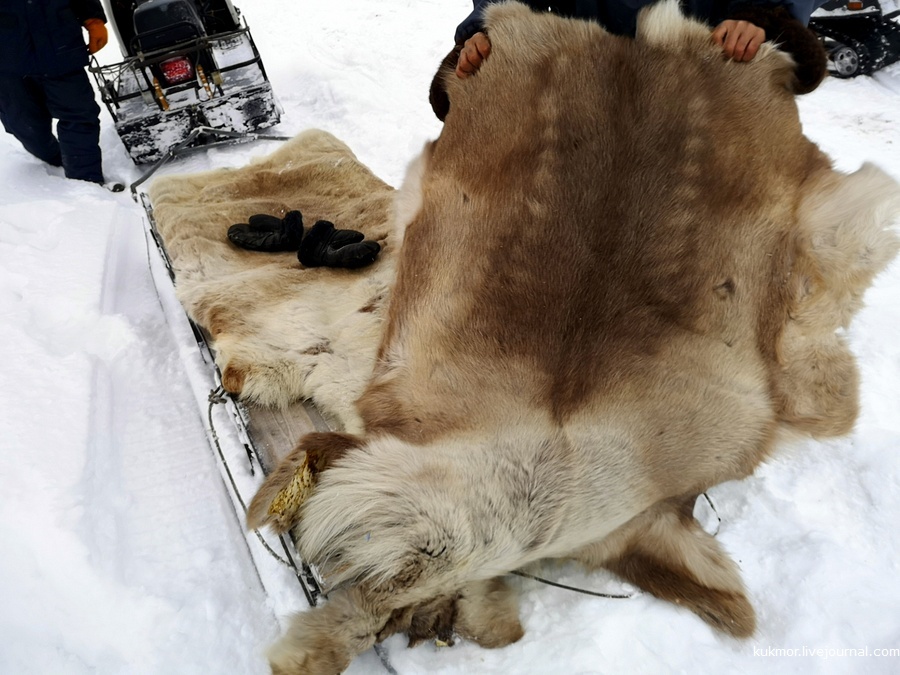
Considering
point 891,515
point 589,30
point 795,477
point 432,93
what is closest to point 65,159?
point 432,93

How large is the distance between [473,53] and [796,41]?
3.21 feet

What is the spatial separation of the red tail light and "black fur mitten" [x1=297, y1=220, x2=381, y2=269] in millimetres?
2917

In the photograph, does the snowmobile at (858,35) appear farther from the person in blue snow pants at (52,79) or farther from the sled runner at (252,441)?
the person in blue snow pants at (52,79)

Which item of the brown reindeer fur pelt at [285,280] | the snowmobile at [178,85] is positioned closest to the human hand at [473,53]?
the brown reindeer fur pelt at [285,280]

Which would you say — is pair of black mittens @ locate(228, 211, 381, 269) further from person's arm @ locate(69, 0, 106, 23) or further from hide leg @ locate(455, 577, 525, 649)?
person's arm @ locate(69, 0, 106, 23)

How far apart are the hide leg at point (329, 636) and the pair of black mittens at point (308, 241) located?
5.70 ft

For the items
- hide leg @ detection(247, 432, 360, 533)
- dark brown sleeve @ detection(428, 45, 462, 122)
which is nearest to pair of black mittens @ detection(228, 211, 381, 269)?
dark brown sleeve @ detection(428, 45, 462, 122)

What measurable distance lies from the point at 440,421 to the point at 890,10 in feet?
19.8

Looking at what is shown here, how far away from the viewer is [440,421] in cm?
150

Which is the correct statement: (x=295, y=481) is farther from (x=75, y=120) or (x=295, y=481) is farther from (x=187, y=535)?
(x=75, y=120)

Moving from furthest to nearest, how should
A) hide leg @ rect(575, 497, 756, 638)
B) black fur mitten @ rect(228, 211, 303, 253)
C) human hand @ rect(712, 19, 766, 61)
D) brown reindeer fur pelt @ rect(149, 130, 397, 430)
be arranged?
black fur mitten @ rect(228, 211, 303, 253)
brown reindeer fur pelt @ rect(149, 130, 397, 430)
human hand @ rect(712, 19, 766, 61)
hide leg @ rect(575, 497, 756, 638)

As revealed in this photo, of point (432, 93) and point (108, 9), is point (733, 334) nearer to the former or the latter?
point (432, 93)

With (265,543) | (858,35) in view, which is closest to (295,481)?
(265,543)

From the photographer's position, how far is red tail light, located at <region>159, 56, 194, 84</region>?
4840 millimetres
